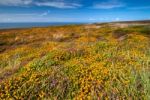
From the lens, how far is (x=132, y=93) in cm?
718

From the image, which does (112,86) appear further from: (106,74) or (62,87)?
(62,87)

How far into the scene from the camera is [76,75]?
913 cm

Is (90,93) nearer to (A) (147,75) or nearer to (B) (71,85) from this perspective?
(B) (71,85)

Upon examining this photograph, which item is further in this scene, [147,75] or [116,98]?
[147,75]

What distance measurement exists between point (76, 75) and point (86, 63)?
5.65ft

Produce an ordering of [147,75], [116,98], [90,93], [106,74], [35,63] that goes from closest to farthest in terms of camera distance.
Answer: [116,98] → [90,93] → [147,75] → [106,74] → [35,63]

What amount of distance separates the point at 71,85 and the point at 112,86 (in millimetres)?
1412

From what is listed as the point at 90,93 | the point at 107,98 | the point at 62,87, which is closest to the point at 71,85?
the point at 62,87

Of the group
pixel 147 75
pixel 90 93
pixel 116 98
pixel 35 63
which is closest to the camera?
pixel 116 98

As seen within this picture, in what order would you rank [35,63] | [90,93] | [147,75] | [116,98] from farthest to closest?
1. [35,63]
2. [147,75]
3. [90,93]
4. [116,98]

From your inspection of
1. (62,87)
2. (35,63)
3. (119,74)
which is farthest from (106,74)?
(35,63)

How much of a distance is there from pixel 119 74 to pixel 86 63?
2342 mm

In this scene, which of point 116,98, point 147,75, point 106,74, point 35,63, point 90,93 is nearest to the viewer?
point 116,98

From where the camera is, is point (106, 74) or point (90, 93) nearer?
point (90, 93)
